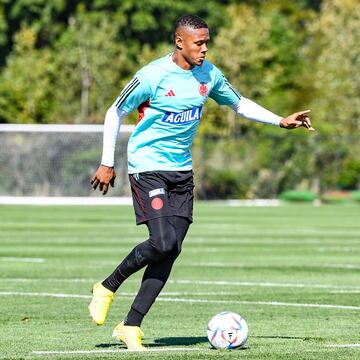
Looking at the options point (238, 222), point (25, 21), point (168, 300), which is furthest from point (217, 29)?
point (168, 300)

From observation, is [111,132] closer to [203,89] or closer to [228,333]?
[203,89]

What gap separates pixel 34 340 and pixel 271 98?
51.4 m

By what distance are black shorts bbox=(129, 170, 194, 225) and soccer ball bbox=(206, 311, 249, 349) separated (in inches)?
30.0

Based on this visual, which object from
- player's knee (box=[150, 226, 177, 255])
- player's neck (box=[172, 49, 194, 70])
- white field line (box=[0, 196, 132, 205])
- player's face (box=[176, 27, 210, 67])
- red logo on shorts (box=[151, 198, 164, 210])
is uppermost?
player's face (box=[176, 27, 210, 67])

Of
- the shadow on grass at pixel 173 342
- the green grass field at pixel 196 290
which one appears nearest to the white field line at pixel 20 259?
the green grass field at pixel 196 290

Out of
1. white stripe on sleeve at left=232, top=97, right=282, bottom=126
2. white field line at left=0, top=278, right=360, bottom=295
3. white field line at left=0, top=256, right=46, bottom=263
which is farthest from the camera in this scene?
white field line at left=0, top=256, right=46, bottom=263

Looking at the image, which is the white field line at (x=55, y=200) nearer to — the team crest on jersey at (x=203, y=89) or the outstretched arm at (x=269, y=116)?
the outstretched arm at (x=269, y=116)

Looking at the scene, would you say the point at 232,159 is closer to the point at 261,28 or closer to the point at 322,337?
the point at 261,28

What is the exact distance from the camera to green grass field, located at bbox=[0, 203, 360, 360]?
8.73 metres

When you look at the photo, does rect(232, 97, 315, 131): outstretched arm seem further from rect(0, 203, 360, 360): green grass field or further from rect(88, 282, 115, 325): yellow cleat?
rect(88, 282, 115, 325): yellow cleat

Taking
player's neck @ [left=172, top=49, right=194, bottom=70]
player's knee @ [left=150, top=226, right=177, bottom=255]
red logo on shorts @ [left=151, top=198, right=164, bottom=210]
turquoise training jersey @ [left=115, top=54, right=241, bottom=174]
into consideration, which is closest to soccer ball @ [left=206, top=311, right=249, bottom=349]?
player's knee @ [left=150, top=226, right=177, bottom=255]

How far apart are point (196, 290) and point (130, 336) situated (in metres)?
4.69

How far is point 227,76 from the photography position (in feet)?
173

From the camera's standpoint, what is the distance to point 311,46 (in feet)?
268
